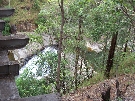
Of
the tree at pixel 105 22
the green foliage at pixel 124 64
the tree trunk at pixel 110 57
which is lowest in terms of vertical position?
the green foliage at pixel 124 64

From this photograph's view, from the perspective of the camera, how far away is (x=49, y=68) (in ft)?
44.8

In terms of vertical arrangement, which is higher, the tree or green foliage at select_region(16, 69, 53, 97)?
the tree

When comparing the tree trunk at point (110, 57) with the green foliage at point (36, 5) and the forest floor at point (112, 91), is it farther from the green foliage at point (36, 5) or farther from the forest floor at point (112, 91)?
the green foliage at point (36, 5)

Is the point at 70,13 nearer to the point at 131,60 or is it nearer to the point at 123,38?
the point at 123,38

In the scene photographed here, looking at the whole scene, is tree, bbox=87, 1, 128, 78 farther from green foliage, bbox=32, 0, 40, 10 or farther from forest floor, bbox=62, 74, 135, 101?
green foliage, bbox=32, 0, 40, 10

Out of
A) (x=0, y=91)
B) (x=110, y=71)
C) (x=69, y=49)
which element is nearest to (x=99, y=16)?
(x=69, y=49)

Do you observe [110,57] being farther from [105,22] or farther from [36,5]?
[36,5]

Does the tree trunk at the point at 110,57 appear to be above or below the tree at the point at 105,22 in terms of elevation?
below

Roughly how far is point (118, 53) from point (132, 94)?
226 inches

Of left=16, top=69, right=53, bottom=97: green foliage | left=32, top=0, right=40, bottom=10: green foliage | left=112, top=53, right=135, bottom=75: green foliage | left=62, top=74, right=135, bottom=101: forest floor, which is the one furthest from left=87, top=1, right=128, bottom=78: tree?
left=32, top=0, right=40, bottom=10: green foliage

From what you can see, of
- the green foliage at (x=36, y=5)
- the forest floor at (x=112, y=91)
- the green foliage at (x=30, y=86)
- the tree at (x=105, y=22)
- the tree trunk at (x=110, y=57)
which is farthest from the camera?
the green foliage at (x=36, y=5)

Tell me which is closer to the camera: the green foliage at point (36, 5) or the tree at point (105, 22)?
the tree at point (105, 22)

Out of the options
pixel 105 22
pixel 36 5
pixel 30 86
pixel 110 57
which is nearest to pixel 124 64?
pixel 110 57

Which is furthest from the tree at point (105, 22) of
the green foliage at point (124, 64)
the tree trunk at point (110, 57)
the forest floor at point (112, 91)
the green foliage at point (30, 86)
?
the green foliage at point (30, 86)
